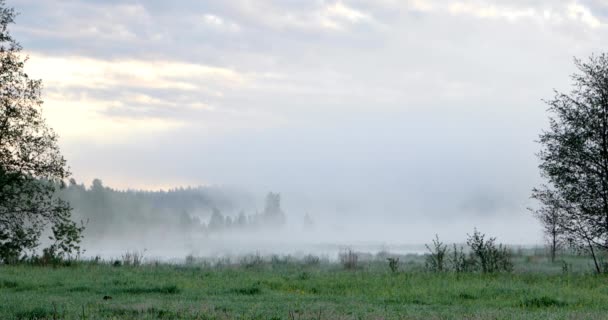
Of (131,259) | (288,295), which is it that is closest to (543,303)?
(288,295)

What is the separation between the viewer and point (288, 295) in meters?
21.4

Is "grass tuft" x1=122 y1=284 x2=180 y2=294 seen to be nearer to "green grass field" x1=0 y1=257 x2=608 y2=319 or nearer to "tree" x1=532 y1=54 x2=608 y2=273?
"green grass field" x1=0 y1=257 x2=608 y2=319

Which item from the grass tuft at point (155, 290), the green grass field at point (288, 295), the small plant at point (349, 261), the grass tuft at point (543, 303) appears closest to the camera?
the green grass field at point (288, 295)

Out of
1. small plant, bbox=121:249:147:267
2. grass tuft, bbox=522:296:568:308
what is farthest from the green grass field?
small plant, bbox=121:249:147:267

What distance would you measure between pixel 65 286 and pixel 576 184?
23.8m

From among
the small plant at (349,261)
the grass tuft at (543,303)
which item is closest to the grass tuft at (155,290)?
the grass tuft at (543,303)

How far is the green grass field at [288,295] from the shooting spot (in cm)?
1591

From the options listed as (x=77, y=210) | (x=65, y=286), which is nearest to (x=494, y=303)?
(x=65, y=286)

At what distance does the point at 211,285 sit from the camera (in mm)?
23641

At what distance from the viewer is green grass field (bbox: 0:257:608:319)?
627 inches

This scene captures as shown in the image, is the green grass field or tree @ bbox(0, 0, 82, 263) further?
tree @ bbox(0, 0, 82, 263)

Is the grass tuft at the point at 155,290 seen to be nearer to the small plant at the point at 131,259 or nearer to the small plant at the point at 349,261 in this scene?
the small plant at the point at 131,259

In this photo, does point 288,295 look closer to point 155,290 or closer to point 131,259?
point 155,290

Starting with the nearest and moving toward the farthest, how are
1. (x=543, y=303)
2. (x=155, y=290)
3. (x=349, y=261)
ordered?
(x=543, y=303)
(x=155, y=290)
(x=349, y=261)
